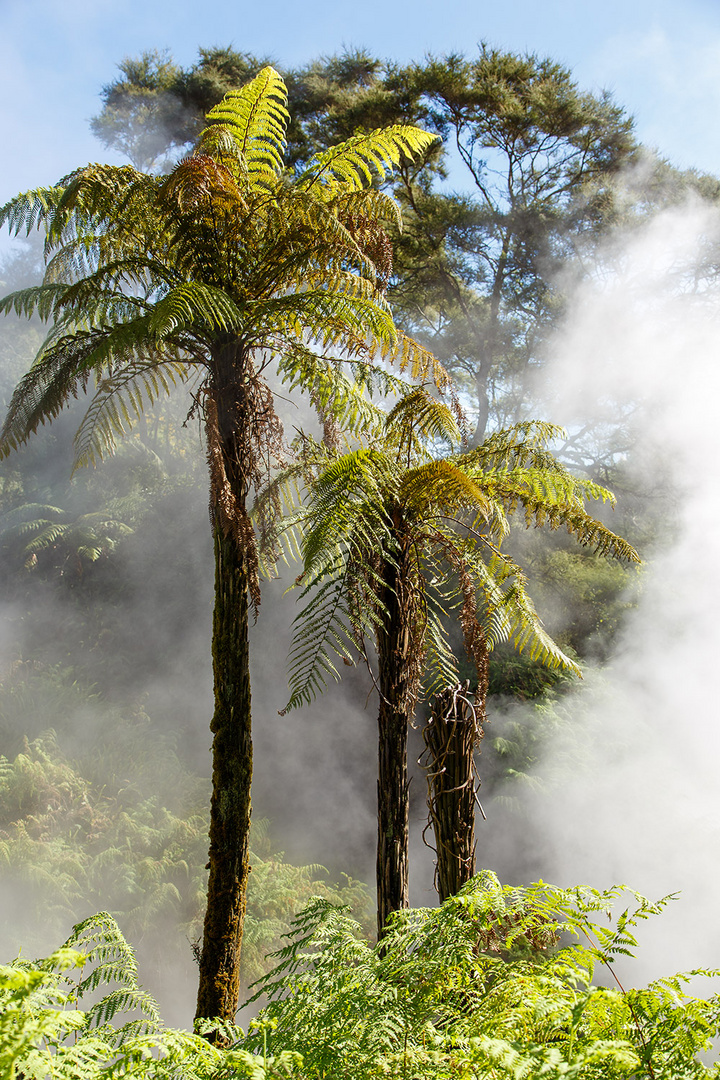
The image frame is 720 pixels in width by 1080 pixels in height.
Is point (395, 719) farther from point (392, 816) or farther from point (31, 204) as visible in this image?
point (31, 204)

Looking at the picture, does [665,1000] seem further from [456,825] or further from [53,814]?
[53,814]

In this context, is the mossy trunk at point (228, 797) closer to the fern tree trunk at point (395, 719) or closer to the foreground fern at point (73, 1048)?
the fern tree trunk at point (395, 719)

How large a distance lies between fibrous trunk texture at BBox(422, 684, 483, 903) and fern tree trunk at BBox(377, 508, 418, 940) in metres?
0.25

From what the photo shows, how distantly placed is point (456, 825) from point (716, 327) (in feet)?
29.1

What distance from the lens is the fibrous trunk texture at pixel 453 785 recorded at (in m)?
2.68

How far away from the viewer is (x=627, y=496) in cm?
937

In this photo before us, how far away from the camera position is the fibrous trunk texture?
2.68 m

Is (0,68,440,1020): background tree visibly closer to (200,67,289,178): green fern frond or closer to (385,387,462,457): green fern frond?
(200,67,289,178): green fern frond

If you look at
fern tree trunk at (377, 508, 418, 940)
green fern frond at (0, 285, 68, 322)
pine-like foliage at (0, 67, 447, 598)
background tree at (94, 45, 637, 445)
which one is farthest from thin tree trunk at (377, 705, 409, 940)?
background tree at (94, 45, 637, 445)

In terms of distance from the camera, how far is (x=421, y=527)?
310 centimetres

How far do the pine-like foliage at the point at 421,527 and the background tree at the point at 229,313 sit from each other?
409mm

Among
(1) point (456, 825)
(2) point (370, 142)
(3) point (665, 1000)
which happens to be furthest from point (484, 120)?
(3) point (665, 1000)

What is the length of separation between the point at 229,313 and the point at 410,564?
1.35 m

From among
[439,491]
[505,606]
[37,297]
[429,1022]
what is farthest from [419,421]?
[429,1022]
